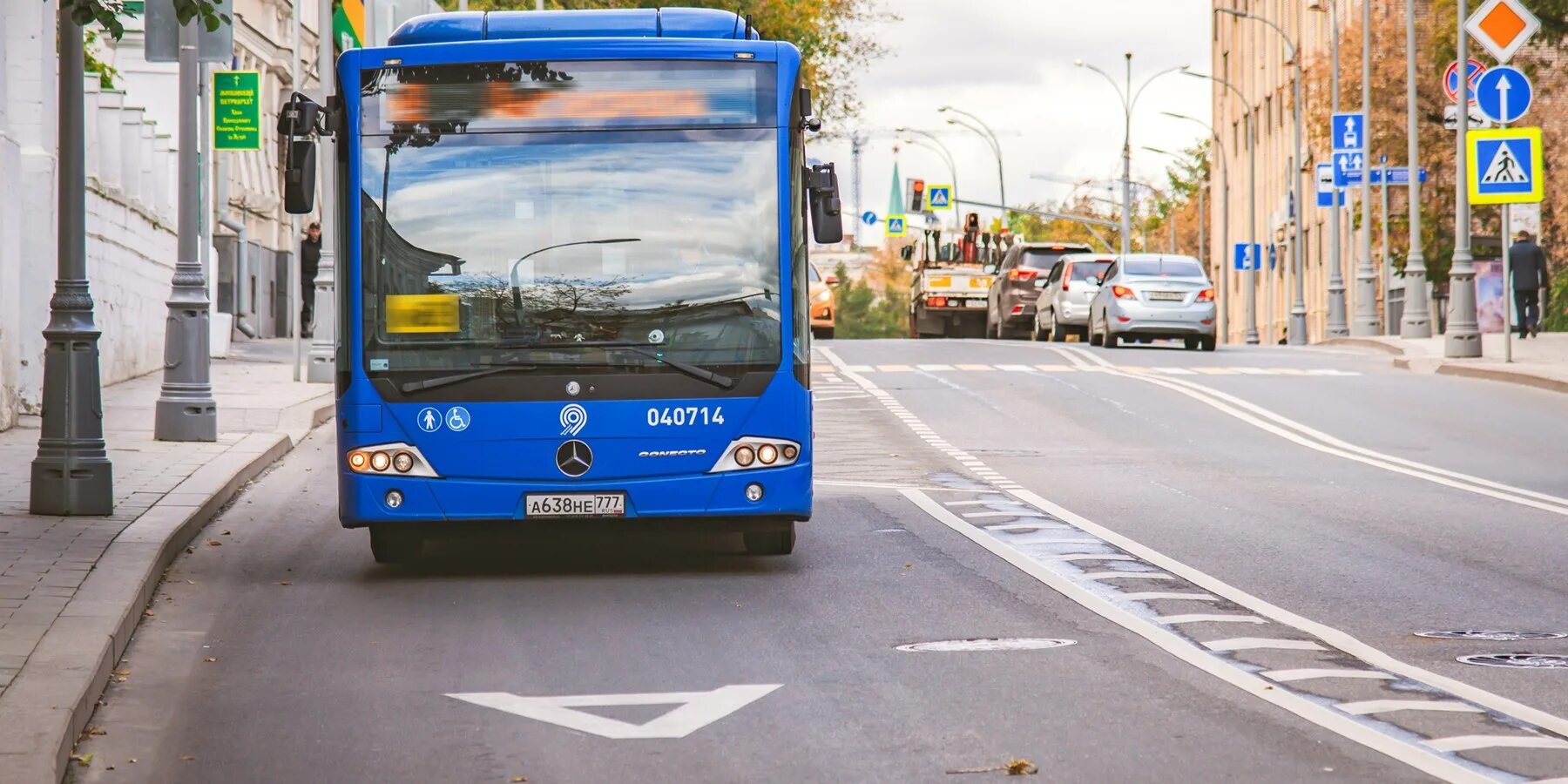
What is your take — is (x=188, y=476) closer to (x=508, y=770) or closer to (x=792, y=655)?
(x=792, y=655)

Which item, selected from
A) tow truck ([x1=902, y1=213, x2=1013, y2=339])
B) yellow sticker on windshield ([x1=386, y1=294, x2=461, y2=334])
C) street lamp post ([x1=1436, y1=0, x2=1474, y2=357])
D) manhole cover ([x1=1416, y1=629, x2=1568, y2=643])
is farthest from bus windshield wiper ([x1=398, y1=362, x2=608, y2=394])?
→ tow truck ([x1=902, y1=213, x2=1013, y2=339])

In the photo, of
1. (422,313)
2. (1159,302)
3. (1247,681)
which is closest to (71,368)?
(422,313)

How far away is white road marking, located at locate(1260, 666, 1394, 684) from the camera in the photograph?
8547 mm

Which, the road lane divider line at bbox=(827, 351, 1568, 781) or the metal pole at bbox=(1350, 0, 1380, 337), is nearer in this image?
the road lane divider line at bbox=(827, 351, 1568, 781)

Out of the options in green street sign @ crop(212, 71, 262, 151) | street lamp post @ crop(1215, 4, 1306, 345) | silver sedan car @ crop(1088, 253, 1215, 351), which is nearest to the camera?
green street sign @ crop(212, 71, 262, 151)

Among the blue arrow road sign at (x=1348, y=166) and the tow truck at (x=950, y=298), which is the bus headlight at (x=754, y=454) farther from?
the tow truck at (x=950, y=298)

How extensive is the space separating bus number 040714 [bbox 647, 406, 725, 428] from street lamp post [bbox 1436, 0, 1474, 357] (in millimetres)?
21865

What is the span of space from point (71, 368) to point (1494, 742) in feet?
31.4

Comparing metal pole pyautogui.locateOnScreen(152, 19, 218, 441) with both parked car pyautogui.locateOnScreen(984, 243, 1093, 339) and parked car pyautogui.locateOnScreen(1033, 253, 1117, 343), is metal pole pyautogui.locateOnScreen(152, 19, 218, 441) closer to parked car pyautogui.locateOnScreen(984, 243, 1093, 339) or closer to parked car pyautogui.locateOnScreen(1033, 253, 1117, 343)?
parked car pyautogui.locateOnScreen(1033, 253, 1117, 343)

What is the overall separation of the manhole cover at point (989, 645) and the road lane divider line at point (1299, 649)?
0.43 metres

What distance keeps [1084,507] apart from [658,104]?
4.78 meters

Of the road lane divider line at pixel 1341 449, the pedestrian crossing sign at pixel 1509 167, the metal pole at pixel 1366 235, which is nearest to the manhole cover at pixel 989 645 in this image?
the road lane divider line at pixel 1341 449

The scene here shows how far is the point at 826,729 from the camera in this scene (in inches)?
301

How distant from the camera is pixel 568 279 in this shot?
11828 mm
